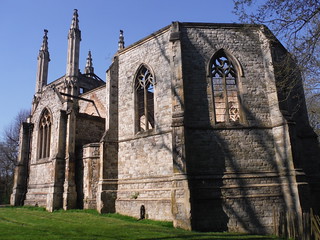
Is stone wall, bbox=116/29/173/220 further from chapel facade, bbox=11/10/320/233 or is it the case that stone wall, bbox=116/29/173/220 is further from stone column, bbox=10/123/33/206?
stone column, bbox=10/123/33/206

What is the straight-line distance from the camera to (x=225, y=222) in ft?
36.4

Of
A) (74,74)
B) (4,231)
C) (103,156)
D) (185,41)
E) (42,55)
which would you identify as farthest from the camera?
(42,55)

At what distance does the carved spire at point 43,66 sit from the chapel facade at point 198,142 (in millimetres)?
14888

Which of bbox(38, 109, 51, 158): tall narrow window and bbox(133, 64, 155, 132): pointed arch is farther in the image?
bbox(38, 109, 51, 158): tall narrow window

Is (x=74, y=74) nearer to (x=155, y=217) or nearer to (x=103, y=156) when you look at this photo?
(x=103, y=156)

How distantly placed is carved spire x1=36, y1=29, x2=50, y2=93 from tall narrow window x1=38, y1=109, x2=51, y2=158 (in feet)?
35.5

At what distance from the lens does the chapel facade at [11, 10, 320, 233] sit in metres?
11.2

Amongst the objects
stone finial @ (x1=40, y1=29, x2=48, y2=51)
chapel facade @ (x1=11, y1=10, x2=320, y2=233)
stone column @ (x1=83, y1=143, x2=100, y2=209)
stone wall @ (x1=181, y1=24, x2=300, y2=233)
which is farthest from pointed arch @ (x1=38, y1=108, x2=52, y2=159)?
stone finial @ (x1=40, y1=29, x2=48, y2=51)

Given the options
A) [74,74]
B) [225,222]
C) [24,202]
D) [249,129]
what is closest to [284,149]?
[249,129]

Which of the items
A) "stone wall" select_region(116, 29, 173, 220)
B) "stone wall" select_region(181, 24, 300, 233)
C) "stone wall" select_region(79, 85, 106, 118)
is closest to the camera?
"stone wall" select_region(181, 24, 300, 233)

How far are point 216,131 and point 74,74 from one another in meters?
18.0

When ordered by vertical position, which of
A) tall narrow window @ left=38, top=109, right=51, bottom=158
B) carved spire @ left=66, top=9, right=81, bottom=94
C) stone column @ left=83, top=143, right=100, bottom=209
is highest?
carved spire @ left=66, top=9, right=81, bottom=94

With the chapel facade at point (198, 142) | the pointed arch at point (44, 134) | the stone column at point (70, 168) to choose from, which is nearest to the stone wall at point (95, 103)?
the pointed arch at point (44, 134)

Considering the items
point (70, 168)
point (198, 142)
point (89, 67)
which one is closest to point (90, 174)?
point (70, 168)
